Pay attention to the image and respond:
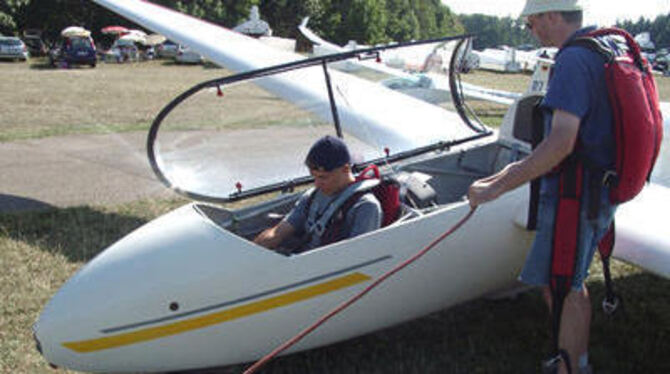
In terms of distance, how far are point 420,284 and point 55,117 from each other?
12.5 m

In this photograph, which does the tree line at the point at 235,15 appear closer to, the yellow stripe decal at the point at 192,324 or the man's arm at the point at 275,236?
the man's arm at the point at 275,236

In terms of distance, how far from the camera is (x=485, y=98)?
595 inches

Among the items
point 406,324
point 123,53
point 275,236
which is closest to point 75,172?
point 275,236

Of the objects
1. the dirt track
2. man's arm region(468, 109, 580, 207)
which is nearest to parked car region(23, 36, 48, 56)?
the dirt track

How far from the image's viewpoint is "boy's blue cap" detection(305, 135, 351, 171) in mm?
3566

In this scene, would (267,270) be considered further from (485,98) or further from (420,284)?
(485,98)

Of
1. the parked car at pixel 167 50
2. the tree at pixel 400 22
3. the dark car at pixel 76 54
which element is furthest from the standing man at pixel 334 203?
the tree at pixel 400 22

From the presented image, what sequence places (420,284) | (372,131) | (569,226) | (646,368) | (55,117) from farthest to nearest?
(55,117) → (372,131) → (646,368) → (420,284) → (569,226)

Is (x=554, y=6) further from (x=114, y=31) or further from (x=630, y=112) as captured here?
(x=114, y=31)

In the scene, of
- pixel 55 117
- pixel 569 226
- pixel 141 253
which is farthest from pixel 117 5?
pixel 569 226

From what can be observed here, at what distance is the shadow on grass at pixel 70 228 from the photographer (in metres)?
5.66

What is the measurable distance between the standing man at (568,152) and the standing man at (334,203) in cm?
82

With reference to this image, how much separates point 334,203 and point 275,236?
0.42 metres

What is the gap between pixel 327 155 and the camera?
3566 mm
